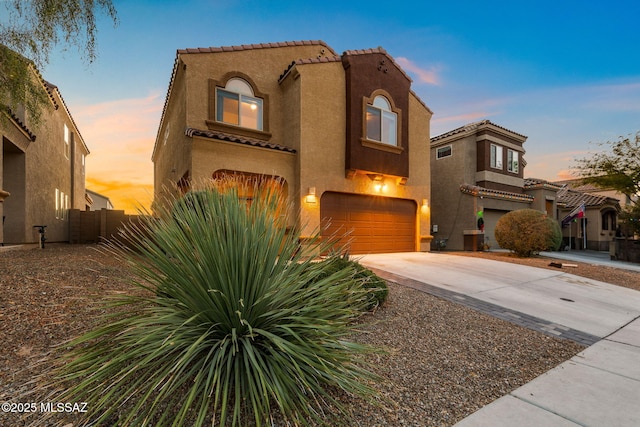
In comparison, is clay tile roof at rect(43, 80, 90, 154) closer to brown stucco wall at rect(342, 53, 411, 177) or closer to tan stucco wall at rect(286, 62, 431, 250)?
tan stucco wall at rect(286, 62, 431, 250)

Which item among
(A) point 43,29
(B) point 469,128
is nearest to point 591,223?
(B) point 469,128

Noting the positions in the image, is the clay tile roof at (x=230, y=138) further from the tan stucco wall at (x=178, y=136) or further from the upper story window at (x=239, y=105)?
the upper story window at (x=239, y=105)

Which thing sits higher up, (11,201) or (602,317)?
(11,201)

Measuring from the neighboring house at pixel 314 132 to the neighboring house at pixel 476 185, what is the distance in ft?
13.5

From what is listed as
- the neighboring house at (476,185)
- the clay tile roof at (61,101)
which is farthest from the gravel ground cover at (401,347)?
the neighboring house at (476,185)

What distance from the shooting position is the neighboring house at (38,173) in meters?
8.61

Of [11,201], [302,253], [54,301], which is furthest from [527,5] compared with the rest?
[11,201]

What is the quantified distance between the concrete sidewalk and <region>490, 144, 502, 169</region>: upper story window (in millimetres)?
9716

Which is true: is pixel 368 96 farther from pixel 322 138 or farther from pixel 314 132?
pixel 314 132

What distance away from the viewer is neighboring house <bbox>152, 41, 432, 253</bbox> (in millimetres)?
9055

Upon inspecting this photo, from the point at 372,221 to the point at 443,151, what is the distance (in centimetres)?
944

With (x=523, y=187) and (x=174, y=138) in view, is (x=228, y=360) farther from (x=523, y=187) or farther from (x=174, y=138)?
(x=523, y=187)

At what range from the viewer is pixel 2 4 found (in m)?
4.32

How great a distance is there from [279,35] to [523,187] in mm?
17621
